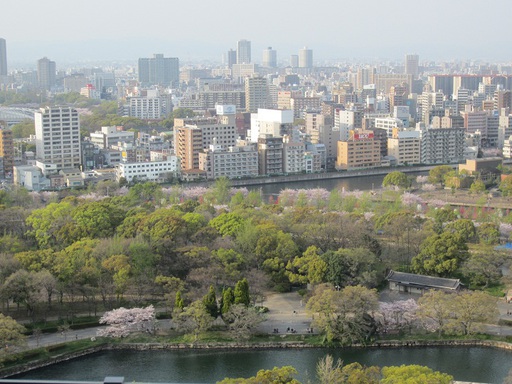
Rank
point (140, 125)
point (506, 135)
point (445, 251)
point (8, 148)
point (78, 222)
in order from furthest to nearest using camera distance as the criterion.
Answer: point (140, 125) < point (506, 135) < point (8, 148) < point (78, 222) < point (445, 251)

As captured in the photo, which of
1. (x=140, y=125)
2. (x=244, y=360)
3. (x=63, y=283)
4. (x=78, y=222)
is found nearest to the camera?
(x=244, y=360)

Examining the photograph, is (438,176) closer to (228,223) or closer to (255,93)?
(228,223)

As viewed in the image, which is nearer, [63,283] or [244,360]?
Answer: [244,360]

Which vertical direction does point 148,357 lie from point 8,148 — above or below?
below

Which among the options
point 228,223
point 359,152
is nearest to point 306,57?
point 359,152

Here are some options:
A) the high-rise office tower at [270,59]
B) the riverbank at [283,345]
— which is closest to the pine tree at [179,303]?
the riverbank at [283,345]

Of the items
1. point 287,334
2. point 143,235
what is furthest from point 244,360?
point 143,235

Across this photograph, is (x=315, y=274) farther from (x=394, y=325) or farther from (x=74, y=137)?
(x=74, y=137)
